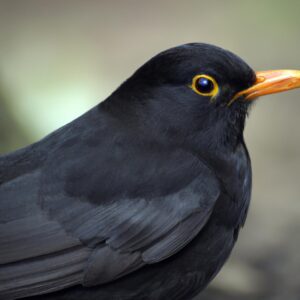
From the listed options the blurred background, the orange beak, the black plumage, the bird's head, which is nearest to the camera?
the black plumage

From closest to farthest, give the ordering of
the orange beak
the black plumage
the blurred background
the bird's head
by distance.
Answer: the black plumage
the bird's head
the orange beak
the blurred background

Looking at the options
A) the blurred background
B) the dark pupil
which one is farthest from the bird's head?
the blurred background

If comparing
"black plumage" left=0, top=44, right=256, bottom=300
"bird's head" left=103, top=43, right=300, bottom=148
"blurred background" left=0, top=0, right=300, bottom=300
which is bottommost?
"blurred background" left=0, top=0, right=300, bottom=300

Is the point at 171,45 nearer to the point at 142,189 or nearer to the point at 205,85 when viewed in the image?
the point at 205,85

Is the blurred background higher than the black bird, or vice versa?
the black bird

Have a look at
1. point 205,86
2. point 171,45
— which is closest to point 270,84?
point 205,86

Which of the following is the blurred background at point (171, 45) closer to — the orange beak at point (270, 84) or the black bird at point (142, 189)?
the black bird at point (142, 189)

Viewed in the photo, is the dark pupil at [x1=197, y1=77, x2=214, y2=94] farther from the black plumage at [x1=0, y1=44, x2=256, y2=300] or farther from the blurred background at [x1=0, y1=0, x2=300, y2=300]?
the blurred background at [x1=0, y1=0, x2=300, y2=300]

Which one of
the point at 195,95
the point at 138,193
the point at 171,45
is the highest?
the point at 195,95
